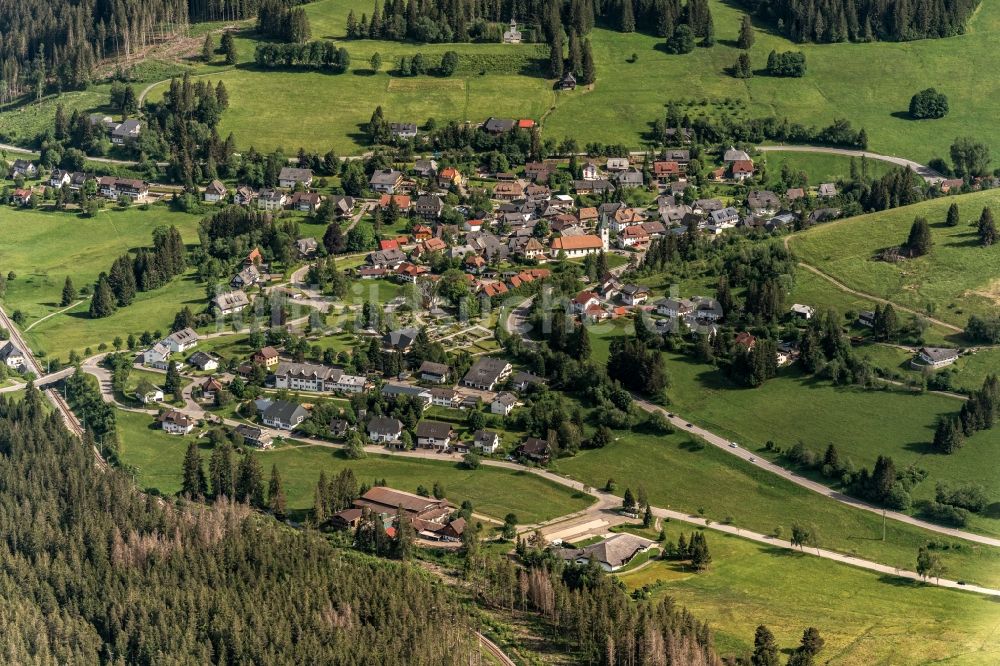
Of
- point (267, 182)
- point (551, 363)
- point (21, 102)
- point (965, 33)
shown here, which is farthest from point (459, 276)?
point (965, 33)

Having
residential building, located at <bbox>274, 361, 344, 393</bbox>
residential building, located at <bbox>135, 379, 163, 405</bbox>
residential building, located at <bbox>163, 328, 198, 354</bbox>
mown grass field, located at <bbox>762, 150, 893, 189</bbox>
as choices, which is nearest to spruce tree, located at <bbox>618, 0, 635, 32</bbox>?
mown grass field, located at <bbox>762, 150, 893, 189</bbox>

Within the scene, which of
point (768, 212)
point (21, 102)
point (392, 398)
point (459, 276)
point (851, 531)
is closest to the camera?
point (851, 531)

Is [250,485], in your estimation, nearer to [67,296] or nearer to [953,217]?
[67,296]

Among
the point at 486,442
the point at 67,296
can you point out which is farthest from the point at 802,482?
the point at 67,296

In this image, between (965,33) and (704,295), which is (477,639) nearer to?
(704,295)

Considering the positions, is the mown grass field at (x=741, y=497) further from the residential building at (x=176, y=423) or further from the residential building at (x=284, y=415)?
the residential building at (x=176, y=423)

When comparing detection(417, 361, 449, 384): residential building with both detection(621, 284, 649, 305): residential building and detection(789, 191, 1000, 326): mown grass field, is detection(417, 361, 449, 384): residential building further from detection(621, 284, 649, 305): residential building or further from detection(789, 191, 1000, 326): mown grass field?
detection(789, 191, 1000, 326): mown grass field
